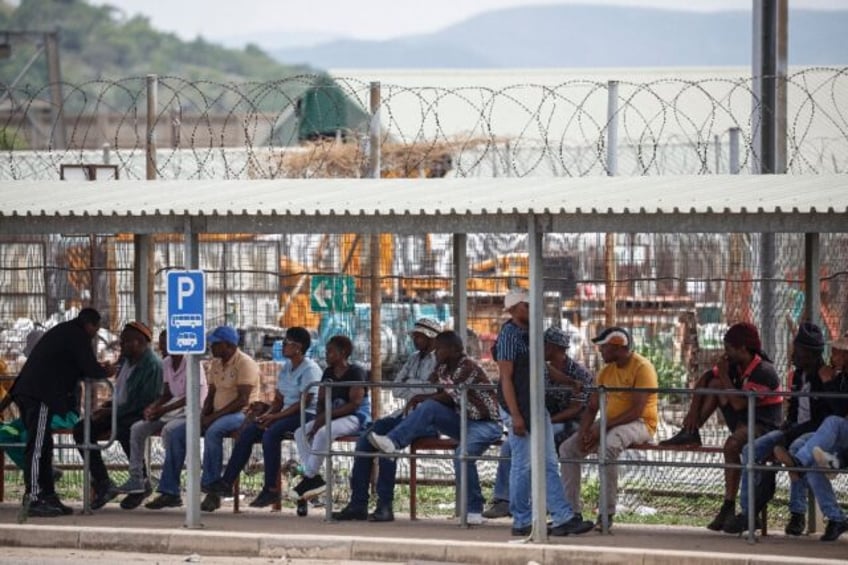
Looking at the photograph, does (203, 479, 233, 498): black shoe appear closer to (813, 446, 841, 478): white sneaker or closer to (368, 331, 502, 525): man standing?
(368, 331, 502, 525): man standing

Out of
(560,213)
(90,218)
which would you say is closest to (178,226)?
(90,218)

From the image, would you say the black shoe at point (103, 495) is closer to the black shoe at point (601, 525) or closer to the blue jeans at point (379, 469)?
the blue jeans at point (379, 469)

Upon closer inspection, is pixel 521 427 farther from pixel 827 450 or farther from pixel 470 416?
pixel 827 450

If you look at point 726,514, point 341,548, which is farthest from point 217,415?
point 726,514

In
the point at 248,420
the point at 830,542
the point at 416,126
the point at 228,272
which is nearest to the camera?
the point at 830,542

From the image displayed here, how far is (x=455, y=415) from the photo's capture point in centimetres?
1248

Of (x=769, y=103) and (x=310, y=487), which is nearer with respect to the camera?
(x=310, y=487)

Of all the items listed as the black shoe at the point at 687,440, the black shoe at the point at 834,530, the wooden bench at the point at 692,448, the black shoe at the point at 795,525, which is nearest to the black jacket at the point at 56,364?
the wooden bench at the point at 692,448

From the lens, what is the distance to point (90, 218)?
1191cm

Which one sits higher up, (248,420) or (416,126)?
(416,126)

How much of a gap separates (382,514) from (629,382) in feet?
6.74

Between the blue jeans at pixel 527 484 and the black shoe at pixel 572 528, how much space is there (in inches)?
1.6

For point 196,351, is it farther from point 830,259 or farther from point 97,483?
point 830,259

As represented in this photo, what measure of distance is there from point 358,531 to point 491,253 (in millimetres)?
5865
